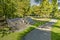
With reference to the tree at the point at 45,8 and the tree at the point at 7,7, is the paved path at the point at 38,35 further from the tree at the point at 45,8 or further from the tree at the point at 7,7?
the tree at the point at 45,8

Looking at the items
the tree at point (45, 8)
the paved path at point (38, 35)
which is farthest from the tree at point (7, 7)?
the tree at point (45, 8)

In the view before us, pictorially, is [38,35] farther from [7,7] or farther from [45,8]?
[45,8]

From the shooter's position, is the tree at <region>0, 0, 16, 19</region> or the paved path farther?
the tree at <region>0, 0, 16, 19</region>

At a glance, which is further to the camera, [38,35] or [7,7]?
[7,7]

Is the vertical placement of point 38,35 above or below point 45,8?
below

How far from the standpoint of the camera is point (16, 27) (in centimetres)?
1733

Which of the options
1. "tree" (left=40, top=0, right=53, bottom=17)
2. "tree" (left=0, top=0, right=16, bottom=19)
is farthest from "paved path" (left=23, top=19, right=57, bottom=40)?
"tree" (left=40, top=0, right=53, bottom=17)

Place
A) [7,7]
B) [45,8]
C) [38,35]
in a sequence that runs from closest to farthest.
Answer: [38,35]
[7,7]
[45,8]

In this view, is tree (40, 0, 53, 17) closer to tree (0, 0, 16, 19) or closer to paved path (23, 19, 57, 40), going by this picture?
tree (0, 0, 16, 19)

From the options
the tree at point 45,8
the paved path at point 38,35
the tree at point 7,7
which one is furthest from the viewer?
the tree at point 45,8

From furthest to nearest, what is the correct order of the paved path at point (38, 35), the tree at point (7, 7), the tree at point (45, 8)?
the tree at point (45, 8) → the tree at point (7, 7) → the paved path at point (38, 35)

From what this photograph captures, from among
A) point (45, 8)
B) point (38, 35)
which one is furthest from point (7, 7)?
point (45, 8)

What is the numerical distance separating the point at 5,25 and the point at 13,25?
5.45ft

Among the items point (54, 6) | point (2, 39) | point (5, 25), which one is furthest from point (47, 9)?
point (2, 39)
